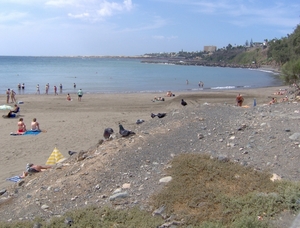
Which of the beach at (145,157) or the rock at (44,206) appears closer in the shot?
the rock at (44,206)

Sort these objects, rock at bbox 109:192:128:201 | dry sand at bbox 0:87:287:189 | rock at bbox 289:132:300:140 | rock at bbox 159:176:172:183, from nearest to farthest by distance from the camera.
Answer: rock at bbox 109:192:128:201, rock at bbox 159:176:172:183, rock at bbox 289:132:300:140, dry sand at bbox 0:87:287:189

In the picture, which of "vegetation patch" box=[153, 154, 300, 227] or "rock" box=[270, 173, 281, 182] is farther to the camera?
"rock" box=[270, 173, 281, 182]

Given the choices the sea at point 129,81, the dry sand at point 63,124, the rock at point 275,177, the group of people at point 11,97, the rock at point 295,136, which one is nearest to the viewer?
the rock at point 275,177

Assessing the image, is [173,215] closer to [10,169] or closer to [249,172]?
[249,172]

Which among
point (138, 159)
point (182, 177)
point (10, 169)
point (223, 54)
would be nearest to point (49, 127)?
point (10, 169)

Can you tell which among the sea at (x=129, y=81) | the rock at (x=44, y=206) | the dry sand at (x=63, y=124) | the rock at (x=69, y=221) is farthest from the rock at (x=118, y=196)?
the sea at (x=129, y=81)

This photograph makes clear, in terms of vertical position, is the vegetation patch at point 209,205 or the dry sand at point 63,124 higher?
the vegetation patch at point 209,205

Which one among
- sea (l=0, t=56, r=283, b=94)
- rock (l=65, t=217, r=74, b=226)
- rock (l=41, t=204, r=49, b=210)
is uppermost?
rock (l=65, t=217, r=74, b=226)

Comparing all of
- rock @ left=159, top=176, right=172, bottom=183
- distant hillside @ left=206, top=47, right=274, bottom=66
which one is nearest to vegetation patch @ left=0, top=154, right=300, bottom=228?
rock @ left=159, top=176, right=172, bottom=183

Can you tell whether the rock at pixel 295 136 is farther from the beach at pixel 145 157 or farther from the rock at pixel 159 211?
the rock at pixel 159 211

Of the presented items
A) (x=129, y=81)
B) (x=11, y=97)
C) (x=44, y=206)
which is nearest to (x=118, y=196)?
(x=44, y=206)

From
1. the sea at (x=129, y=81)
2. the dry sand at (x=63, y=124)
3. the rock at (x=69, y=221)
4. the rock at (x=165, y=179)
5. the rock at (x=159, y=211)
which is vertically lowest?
the sea at (x=129, y=81)

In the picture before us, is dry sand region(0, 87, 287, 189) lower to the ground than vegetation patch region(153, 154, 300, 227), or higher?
lower

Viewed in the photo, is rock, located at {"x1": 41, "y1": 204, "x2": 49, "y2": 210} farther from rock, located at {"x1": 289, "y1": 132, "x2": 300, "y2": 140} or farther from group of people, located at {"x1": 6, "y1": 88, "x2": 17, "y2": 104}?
group of people, located at {"x1": 6, "y1": 88, "x2": 17, "y2": 104}
